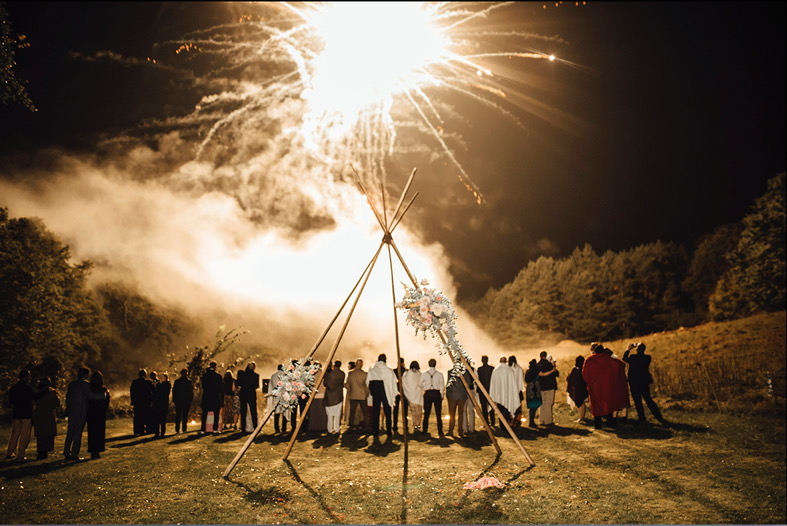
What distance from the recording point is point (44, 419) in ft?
28.7

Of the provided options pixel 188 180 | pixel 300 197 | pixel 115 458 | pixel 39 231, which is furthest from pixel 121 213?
pixel 115 458

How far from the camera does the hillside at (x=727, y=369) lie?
1370 centimetres

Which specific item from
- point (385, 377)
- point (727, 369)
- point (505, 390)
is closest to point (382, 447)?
point (385, 377)

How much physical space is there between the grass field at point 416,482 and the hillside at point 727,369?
9.58 feet

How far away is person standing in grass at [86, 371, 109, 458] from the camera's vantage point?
8.78m

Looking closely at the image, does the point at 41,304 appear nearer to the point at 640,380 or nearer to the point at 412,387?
the point at 412,387

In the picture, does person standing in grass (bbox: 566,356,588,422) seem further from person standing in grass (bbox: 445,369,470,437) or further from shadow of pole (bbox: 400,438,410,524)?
shadow of pole (bbox: 400,438,410,524)

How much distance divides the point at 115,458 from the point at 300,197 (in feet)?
130

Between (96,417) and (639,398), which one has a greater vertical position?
(96,417)

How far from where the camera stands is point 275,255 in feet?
143

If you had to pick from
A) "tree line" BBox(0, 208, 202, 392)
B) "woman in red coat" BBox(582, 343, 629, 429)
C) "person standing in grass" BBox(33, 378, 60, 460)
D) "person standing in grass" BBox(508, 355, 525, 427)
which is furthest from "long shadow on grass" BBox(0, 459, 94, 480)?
"woman in red coat" BBox(582, 343, 629, 429)

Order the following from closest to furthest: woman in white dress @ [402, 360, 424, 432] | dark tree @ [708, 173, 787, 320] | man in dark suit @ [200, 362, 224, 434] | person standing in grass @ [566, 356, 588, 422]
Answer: man in dark suit @ [200, 362, 224, 434]
woman in white dress @ [402, 360, 424, 432]
person standing in grass @ [566, 356, 588, 422]
dark tree @ [708, 173, 787, 320]

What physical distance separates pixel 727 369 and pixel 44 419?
18247 mm

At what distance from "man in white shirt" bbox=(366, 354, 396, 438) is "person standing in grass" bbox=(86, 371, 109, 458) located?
5427 mm
